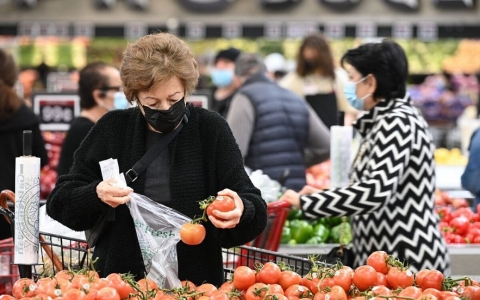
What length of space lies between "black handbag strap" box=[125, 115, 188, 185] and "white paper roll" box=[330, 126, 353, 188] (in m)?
1.99

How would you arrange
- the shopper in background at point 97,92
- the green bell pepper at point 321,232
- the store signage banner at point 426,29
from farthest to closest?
the store signage banner at point 426,29
the shopper in background at point 97,92
the green bell pepper at point 321,232

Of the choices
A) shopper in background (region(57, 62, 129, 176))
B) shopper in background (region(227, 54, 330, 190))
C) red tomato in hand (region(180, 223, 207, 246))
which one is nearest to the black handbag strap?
red tomato in hand (region(180, 223, 207, 246))

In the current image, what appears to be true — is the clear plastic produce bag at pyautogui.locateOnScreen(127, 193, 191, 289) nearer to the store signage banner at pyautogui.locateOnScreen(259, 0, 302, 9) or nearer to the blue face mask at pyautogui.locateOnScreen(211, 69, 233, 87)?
the blue face mask at pyautogui.locateOnScreen(211, 69, 233, 87)

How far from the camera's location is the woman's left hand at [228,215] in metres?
3.00

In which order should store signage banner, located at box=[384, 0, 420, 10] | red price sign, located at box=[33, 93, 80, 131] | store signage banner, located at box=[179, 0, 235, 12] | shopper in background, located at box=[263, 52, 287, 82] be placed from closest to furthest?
red price sign, located at box=[33, 93, 80, 131] → store signage banner, located at box=[384, 0, 420, 10] → store signage banner, located at box=[179, 0, 235, 12] → shopper in background, located at box=[263, 52, 287, 82]

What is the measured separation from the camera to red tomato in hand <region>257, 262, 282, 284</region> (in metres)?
3.03

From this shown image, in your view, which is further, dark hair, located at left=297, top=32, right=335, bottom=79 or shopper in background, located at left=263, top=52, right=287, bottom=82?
shopper in background, located at left=263, top=52, right=287, bottom=82

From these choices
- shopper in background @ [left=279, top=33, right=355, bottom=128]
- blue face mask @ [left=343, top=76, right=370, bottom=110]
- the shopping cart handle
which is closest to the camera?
the shopping cart handle

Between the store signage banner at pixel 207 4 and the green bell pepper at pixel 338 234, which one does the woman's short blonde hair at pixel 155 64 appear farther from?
the store signage banner at pixel 207 4

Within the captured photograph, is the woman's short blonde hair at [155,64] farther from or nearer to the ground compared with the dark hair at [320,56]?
nearer to the ground

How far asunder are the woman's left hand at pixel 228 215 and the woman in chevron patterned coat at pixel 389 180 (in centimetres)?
146

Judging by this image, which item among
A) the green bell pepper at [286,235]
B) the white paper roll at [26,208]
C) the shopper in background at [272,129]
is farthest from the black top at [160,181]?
the shopper in background at [272,129]

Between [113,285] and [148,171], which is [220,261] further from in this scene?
[113,285]

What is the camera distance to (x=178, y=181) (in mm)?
3285
